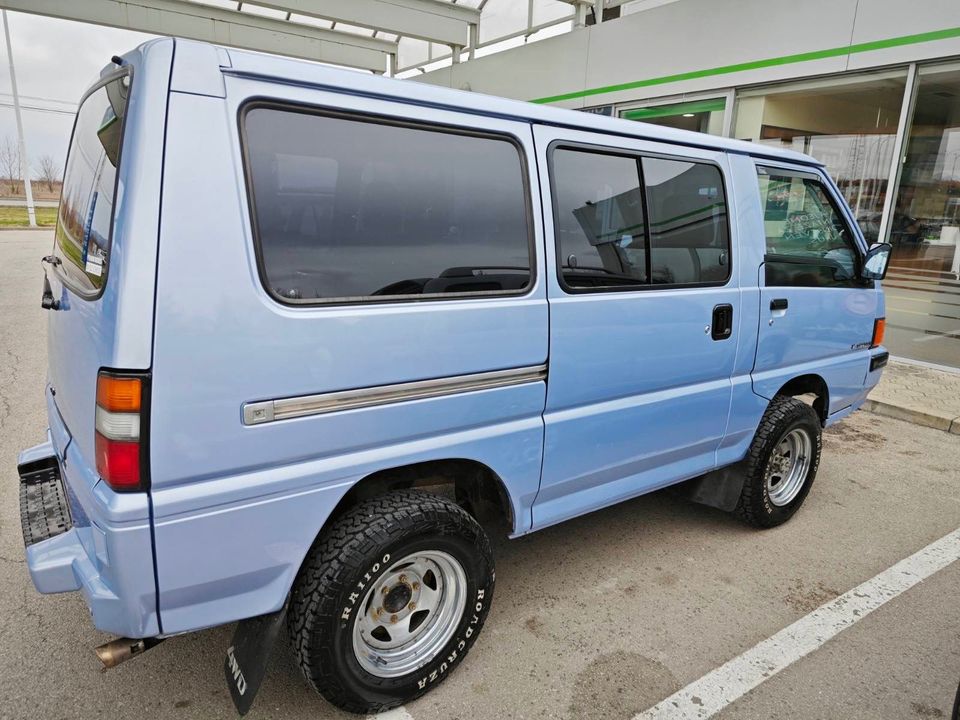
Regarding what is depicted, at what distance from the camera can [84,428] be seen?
6.28 feet

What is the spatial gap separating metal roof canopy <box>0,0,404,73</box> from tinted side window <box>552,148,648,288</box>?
32.7 feet

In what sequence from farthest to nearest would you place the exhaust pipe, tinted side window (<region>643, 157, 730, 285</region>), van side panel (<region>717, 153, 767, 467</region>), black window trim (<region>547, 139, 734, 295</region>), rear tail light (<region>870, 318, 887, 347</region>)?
rear tail light (<region>870, 318, 887, 347</region>) < van side panel (<region>717, 153, 767, 467</region>) < tinted side window (<region>643, 157, 730, 285</region>) < black window trim (<region>547, 139, 734, 295</region>) < the exhaust pipe

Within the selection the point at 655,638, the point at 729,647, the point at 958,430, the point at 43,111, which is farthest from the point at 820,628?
the point at 43,111

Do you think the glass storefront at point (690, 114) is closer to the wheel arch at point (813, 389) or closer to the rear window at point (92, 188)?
the wheel arch at point (813, 389)

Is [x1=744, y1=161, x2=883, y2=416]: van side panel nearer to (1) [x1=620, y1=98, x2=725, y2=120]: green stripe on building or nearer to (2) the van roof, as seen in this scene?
(2) the van roof

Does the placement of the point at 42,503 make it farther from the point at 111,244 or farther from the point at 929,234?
the point at 929,234

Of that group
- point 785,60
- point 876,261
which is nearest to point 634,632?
point 876,261

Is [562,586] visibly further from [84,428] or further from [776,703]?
[84,428]

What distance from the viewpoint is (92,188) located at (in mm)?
2082

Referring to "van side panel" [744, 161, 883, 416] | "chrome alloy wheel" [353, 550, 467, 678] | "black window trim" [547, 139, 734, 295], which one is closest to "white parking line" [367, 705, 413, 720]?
"chrome alloy wheel" [353, 550, 467, 678]

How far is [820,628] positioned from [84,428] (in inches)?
118

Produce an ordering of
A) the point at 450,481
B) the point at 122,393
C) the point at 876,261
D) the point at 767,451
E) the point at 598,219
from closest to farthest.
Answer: the point at 122,393 → the point at 450,481 → the point at 598,219 → the point at 767,451 → the point at 876,261

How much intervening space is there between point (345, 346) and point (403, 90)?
853 millimetres

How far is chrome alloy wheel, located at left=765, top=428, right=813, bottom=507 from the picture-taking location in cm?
369
